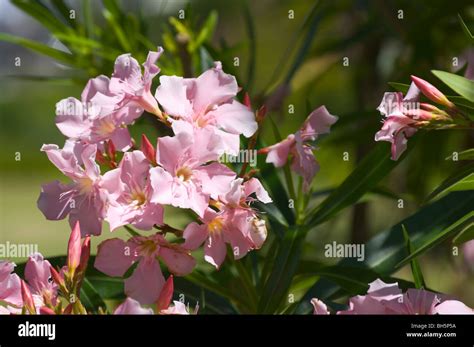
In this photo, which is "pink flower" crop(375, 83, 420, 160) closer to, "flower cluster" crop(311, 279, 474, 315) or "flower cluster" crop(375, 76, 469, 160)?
"flower cluster" crop(375, 76, 469, 160)

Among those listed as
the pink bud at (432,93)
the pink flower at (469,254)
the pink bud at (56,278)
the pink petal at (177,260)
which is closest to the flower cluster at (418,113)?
the pink bud at (432,93)

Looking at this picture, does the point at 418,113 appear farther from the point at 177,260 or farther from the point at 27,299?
the point at 27,299

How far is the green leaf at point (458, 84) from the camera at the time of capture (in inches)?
29.3

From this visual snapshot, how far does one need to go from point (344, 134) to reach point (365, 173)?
689 millimetres

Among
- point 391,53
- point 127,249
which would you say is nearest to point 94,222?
point 127,249

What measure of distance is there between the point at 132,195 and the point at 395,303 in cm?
25

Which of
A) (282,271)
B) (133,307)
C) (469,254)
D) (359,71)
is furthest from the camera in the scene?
(359,71)

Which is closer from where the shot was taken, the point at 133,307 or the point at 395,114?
the point at 133,307

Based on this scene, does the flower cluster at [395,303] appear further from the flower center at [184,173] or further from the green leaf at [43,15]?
the green leaf at [43,15]

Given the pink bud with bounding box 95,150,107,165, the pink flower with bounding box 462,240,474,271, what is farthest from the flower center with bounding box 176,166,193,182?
the pink flower with bounding box 462,240,474,271

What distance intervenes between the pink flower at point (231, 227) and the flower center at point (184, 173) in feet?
0.11

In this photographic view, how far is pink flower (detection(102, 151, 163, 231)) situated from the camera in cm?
68

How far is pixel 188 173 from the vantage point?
0.68m

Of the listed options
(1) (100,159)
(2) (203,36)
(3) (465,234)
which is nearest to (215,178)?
(1) (100,159)
